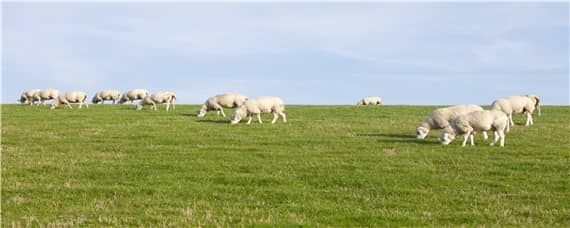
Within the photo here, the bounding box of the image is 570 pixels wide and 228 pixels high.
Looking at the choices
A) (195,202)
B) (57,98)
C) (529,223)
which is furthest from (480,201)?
(57,98)

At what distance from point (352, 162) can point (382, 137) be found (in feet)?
22.4

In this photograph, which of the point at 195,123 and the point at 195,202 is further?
the point at 195,123

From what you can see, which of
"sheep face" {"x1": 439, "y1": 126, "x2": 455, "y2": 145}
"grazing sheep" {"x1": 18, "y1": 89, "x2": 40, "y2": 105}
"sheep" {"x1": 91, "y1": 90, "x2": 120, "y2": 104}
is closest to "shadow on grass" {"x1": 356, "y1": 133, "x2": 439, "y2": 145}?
"sheep face" {"x1": 439, "y1": 126, "x2": 455, "y2": 145}

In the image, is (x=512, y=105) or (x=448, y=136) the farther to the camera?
Answer: (x=512, y=105)

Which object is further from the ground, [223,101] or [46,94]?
[46,94]

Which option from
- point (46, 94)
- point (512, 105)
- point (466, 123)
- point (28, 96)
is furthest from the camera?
point (28, 96)

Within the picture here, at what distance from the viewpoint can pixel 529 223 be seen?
33.4 feet

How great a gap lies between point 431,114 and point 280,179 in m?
11.6

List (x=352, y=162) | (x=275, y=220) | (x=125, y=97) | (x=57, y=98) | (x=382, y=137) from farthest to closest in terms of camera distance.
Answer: (x=125, y=97) < (x=57, y=98) < (x=382, y=137) < (x=352, y=162) < (x=275, y=220)

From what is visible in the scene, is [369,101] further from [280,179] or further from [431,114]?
[280,179]

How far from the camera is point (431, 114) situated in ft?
77.5

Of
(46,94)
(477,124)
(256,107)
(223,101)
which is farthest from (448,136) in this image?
(46,94)

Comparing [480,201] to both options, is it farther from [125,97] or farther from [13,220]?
[125,97]

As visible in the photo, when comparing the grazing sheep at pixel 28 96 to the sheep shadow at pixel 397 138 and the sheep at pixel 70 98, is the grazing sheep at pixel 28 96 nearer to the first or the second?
the sheep at pixel 70 98
